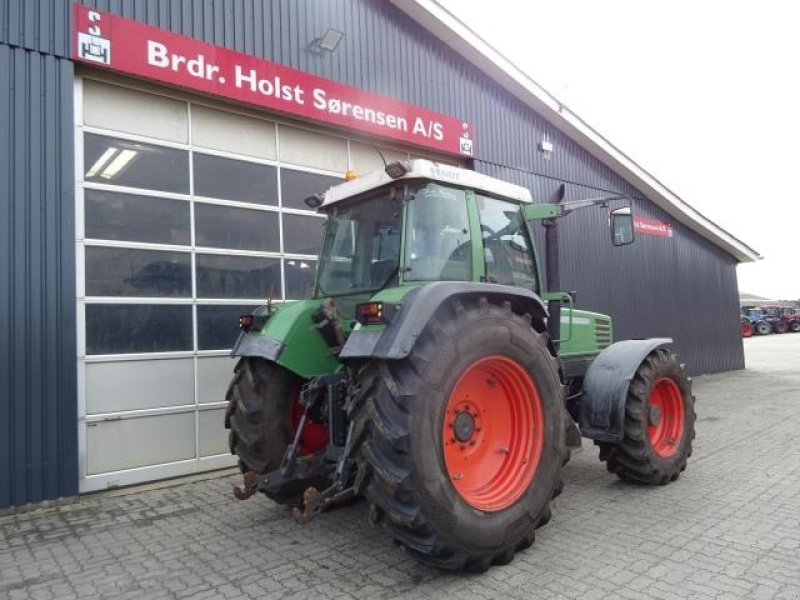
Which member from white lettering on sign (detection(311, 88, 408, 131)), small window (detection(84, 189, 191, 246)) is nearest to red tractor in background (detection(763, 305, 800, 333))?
white lettering on sign (detection(311, 88, 408, 131))

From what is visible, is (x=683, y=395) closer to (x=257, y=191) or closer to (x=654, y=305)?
(x=257, y=191)

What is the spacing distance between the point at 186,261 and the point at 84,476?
7.82ft

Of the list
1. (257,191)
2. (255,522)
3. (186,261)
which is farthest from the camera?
(257,191)

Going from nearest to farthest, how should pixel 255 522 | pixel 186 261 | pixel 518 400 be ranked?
pixel 518 400 → pixel 255 522 → pixel 186 261

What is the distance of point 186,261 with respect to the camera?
6.30m

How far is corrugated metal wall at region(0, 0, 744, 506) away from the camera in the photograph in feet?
16.4

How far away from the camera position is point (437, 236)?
3.95 meters

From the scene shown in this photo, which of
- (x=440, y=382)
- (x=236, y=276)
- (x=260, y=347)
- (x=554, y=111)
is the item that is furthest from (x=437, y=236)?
(x=554, y=111)

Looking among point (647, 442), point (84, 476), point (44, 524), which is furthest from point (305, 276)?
point (647, 442)

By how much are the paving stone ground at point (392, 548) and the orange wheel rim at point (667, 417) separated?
342 mm

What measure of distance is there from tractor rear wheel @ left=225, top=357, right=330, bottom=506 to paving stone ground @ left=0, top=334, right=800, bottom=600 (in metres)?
0.48

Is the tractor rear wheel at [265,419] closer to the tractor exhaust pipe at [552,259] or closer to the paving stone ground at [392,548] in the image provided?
the paving stone ground at [392,548]

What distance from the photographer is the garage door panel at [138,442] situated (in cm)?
550

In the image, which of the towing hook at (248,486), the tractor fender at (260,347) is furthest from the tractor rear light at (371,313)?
the towing hook at (248,486)
